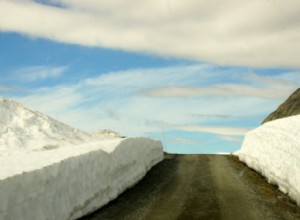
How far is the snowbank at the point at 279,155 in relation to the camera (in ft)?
57.8

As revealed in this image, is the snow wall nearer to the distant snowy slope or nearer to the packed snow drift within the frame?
the packed snow drift

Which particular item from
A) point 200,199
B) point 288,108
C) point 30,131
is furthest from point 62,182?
point 288,108

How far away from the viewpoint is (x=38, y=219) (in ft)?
35.9

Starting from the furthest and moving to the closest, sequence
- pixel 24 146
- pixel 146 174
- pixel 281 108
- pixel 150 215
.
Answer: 1. pixel 281 108
2. pixel 24 146
3. pixel 146 174
4. pixel 150 215

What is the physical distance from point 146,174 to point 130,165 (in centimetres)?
279

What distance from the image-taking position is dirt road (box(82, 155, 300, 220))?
14.1 m

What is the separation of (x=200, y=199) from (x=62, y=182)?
5611 mm

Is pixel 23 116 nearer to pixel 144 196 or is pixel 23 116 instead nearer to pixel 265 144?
pixel 265 144

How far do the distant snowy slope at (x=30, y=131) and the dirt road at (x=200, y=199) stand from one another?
519 inches

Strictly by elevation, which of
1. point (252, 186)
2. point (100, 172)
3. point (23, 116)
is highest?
point (23, 116)

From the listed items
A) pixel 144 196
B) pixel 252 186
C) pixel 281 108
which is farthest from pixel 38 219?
pixel 281 108

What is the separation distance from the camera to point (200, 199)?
1633 centimetres

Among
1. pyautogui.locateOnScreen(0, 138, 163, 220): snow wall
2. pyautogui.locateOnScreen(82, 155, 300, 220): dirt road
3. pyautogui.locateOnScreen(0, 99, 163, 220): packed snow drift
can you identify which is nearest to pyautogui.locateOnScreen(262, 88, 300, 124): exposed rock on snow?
pyautogui.locateOnScreen(0, 99, 163, 220): packed snow drift

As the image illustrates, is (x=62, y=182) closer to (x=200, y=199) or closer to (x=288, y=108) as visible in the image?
(x=200, y=199)
